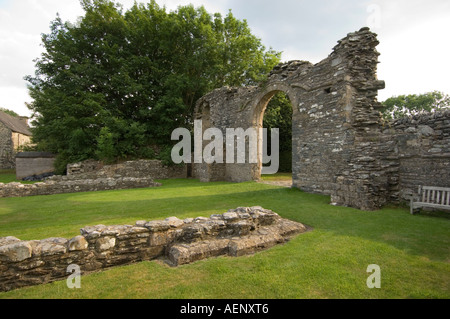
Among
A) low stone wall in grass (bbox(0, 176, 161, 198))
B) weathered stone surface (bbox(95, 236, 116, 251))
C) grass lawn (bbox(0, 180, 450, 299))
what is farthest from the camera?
low stone wall in grass (bbox(0, 176, 161, 198))

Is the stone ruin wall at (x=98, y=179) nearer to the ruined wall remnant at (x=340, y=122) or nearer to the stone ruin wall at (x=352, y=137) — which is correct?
the ruined wall remnant at (x=340, y=122)

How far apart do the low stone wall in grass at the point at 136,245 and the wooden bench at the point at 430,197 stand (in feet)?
10.6

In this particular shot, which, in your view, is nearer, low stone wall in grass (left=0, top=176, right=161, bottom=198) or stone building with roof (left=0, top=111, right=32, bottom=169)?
low stone wall in grass (left=0, top=176, right=161, bottom=198)

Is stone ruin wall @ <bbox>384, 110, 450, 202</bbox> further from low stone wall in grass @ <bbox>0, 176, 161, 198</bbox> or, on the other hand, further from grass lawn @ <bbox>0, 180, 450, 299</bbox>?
low stone wall in grass @ <bbox>0, 176, 161, 198</bbox>

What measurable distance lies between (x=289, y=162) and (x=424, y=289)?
19234mm

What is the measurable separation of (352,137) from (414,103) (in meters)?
23.4

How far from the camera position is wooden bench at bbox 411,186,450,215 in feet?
18.0

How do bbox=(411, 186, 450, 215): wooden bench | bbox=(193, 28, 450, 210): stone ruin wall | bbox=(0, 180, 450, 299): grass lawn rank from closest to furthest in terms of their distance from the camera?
bbox=(0, 180, 450, 299): grass lawn → bbox=(411, 186, 450, 215): wooden bench → bbox=(193, 28, 450, 210): stone ruin wall

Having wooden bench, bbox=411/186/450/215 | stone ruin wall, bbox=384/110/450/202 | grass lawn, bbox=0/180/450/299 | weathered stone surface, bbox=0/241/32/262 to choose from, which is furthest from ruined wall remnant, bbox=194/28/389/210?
weathered stone surface, bbox=0/241/32/262

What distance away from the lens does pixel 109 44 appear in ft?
59.2

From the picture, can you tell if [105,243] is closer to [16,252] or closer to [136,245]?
[136,245]

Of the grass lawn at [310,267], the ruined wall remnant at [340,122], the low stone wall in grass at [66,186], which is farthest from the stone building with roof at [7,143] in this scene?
the ruined wall remnant at [340,122]

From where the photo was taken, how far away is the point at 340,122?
26.5ft
